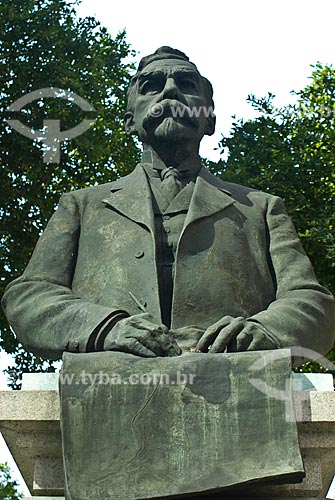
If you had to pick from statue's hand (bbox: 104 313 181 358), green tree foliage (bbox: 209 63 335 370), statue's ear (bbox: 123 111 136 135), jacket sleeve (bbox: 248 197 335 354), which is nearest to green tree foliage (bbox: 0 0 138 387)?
green tree foliage (bbox: 209 63 335 370)

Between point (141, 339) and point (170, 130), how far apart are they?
1595 millimetres

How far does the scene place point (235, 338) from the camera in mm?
4953

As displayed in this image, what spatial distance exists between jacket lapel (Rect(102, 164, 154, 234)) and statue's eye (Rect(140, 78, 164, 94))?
1.54 feet

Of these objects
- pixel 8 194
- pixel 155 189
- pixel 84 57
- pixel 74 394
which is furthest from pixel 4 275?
pixel 74 394

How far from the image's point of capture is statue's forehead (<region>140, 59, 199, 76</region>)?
20.3ft

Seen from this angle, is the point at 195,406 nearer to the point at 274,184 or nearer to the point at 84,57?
the point at 274,184

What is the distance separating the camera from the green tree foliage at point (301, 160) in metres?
14.4

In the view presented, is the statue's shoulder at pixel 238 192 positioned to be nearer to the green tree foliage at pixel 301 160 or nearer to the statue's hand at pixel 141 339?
the statue's hand at pixel 141 339

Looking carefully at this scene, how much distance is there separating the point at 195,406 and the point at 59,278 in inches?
53.5

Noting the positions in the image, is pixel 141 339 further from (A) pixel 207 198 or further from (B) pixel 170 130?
(B) pixel 170 130

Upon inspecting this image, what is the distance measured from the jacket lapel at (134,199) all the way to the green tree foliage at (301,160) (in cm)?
811

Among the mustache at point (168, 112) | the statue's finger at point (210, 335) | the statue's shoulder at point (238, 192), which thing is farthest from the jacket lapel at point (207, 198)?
the statue's finger at point (210, 335)

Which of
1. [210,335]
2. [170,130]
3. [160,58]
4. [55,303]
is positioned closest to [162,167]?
[170,130]

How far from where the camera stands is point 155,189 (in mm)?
6066
